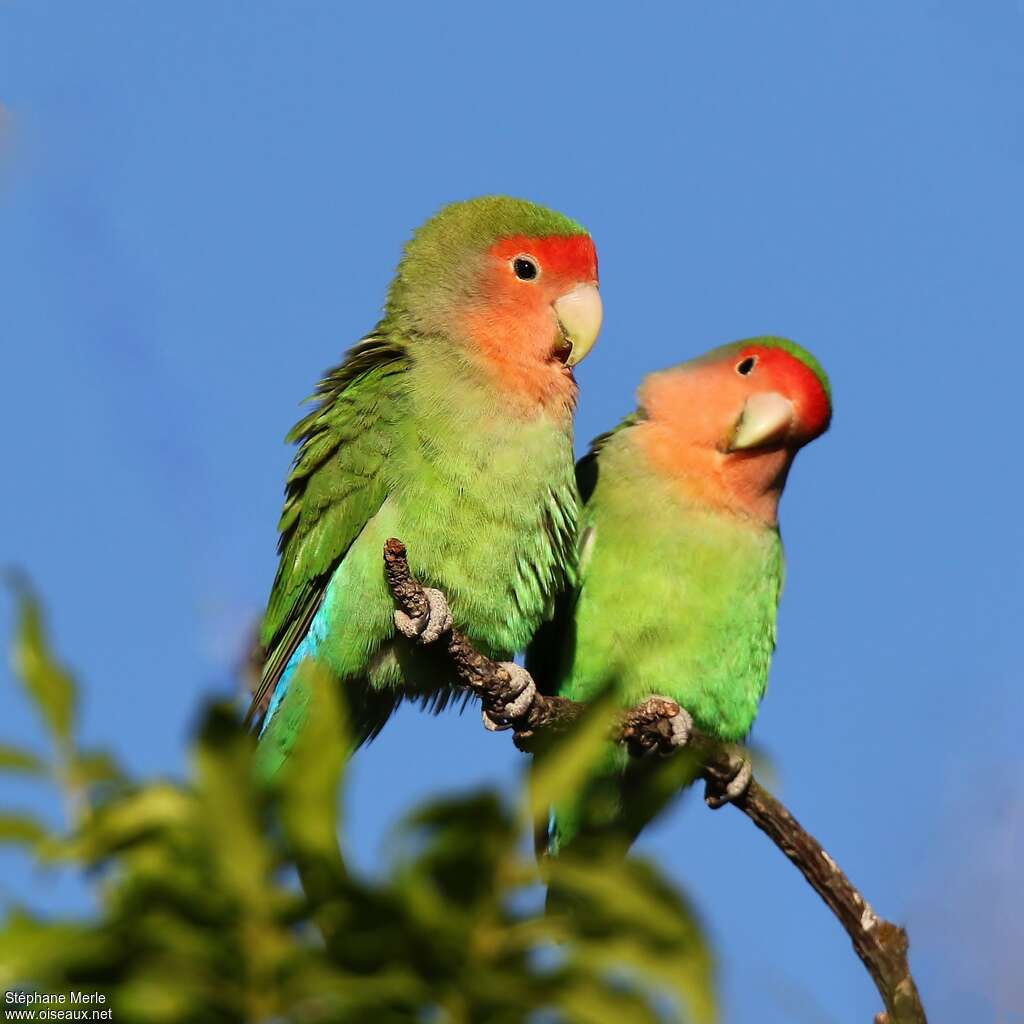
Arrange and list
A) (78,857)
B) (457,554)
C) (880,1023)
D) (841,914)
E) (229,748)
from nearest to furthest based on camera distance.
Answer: (229,748) < (78,857) < (880,1023) < (841,914) < (457,554)

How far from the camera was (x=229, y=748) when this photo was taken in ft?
3.27

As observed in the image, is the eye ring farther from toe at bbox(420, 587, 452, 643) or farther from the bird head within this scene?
toe at bbox(420, 587, 452, 643)

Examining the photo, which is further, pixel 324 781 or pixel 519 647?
pixel 519 647

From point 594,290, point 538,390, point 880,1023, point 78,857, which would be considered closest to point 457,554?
point 538,390

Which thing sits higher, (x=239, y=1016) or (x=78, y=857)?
(x=78, y=857)

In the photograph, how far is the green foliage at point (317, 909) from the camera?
3.40ft

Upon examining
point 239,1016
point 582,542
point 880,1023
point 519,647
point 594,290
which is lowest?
point 239,1016

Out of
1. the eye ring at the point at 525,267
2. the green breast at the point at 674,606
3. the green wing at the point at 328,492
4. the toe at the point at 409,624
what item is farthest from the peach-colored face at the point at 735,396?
the toe at the point at 409,624

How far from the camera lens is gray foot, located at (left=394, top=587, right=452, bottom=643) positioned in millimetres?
4379

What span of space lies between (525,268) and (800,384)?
123cm

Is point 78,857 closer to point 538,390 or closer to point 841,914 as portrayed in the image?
point 841,914

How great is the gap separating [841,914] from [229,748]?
3.20 meters

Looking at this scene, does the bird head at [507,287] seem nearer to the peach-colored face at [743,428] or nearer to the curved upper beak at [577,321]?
→ the curved upper beak at [577,321]

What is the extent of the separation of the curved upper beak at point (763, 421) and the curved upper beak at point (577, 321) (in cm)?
71
